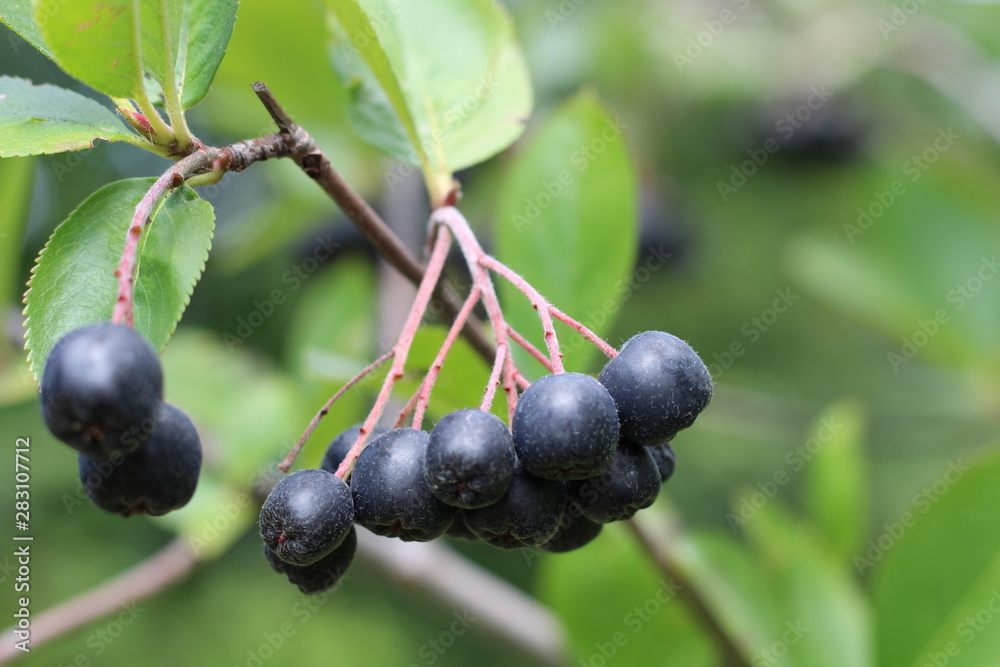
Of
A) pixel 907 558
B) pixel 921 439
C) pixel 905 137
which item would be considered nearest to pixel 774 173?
pixel 905 137

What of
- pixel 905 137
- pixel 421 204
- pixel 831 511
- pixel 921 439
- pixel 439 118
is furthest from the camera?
pixel 921 439

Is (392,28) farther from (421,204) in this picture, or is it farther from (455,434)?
(421,204)

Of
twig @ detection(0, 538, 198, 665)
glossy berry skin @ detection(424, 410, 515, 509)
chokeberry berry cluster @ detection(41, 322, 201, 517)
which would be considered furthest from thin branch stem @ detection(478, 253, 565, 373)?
twig @ detection(0, 538, 198, 665)

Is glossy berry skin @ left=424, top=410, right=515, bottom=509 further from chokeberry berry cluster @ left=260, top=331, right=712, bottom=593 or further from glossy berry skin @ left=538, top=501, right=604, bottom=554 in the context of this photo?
glossy berry skin @ left=538, top=501, right=604, bottom=554

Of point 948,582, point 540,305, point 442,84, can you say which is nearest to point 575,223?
point 442,84

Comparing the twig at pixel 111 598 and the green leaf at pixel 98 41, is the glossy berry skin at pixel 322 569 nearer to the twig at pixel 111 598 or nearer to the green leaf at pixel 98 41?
the green leaf at pixel 98 41
